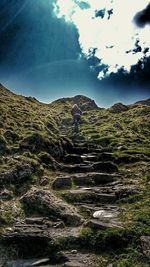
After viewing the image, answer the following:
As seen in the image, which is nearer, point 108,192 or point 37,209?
point 37,209

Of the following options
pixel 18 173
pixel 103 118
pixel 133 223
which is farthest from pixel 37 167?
pixel 103 118

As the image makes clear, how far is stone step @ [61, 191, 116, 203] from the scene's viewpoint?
22469 mm

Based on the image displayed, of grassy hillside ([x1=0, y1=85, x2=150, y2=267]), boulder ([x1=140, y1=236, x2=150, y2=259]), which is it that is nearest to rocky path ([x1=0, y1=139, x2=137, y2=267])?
grassy hillside ([x1=0, y1=85, x2=150, y2=267])

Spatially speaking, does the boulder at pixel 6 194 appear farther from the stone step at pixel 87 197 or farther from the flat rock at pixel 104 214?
the flat rock at pixel 104 214

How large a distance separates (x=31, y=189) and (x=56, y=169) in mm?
5870

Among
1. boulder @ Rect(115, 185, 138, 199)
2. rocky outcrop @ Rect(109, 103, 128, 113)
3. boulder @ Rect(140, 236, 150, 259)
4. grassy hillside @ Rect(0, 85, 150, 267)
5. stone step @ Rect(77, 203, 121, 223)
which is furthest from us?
rocky outcrop @ Rect(109, 103, 128, 113)

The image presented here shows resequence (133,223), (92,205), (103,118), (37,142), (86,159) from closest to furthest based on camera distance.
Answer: (133,223) < (92,205) < (37,142) < (86,159) < (103,118)

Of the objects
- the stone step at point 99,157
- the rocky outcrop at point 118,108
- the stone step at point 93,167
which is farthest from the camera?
the rocky outcrop at point 118,108

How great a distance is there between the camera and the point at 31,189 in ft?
73.5

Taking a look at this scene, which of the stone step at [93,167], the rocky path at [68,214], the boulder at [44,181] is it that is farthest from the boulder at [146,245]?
the stone step at [93,167]

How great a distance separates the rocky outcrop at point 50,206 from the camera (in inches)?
780

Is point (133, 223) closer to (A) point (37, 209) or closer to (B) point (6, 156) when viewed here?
(A) point (37, 209)

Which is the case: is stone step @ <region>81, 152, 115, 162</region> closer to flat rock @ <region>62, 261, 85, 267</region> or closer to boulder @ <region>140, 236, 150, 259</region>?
boulder @ <region>140, 236, 150, 259</region>

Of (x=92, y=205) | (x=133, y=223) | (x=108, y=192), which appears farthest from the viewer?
(x=108, y=192)
